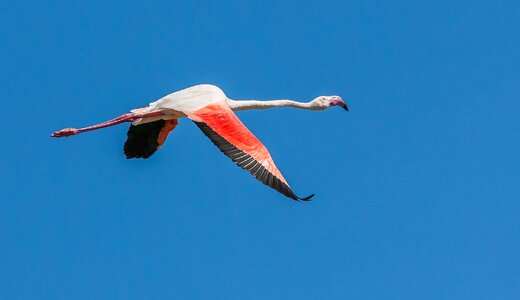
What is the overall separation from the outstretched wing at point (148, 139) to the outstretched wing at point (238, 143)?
3.32m

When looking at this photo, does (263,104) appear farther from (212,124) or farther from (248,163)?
(248,163)

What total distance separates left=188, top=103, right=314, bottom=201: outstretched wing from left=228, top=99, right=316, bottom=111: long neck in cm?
110

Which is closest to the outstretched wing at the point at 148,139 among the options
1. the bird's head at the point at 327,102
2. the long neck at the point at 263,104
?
the long neck at the point at 263,104

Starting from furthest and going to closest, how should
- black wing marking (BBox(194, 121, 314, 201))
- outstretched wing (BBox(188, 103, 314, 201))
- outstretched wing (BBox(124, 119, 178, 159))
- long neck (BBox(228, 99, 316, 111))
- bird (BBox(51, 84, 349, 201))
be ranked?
outstretched wing (BBox(124, 119, 178, 159))
long neck (BBox(228, 99, 316, 111))
bird (BBox(51, 84, 349, 201))
outstretched wing (BBox(188, 103, 314, 201))
black wing marking (BBox(194, 121, 314, 201))

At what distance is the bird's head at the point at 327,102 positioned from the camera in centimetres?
3578

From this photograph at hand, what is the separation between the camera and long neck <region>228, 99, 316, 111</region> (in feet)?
115

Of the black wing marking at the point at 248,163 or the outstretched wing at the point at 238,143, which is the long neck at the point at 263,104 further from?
the black wing marking at the point at 248,163

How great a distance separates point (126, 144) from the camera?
121ft

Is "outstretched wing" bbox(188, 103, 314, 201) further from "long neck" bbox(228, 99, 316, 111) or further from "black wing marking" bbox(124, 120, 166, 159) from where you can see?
"black wing marking" bbox(124, 120, 166, 159)

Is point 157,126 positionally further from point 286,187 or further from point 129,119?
point 286,187

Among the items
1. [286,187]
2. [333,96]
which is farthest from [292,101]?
[286,187]

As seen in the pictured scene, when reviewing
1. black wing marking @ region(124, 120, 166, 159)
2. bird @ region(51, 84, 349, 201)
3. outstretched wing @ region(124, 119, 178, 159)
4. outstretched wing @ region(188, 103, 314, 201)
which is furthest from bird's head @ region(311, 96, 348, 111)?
black wing marking @ region(124, 120, 166, 159)

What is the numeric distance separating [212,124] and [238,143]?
1137 mm

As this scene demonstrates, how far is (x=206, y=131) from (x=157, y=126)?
14.9 feet
